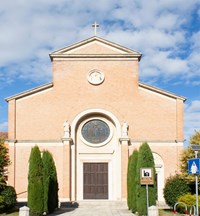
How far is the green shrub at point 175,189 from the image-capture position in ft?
90.0

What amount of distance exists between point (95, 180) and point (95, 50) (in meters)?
10.2

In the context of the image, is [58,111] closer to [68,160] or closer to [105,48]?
[68,160]

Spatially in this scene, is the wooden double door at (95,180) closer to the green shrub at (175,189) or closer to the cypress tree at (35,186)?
the green shrub at (175,189)

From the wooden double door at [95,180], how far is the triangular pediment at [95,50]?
8.62 meters

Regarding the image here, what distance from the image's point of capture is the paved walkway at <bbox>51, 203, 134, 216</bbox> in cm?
2681

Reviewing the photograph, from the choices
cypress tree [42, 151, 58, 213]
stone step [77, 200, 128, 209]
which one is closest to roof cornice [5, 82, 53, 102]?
A: cypress tree [42, 151, 58, 213]

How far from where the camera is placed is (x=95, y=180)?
1369 inches

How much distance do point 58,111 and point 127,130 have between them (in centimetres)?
549

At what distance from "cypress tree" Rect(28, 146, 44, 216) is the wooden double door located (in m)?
9.79

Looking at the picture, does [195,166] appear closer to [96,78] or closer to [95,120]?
[95,120]

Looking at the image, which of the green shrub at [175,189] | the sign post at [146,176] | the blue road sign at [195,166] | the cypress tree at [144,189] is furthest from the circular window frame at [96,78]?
the blue road sign at [195,166]

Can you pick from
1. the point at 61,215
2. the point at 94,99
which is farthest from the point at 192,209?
the point at 94,99

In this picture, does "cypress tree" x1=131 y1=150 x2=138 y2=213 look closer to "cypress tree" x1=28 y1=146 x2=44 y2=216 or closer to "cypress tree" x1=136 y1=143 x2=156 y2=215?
"cypress tree" x1=136 y1=143 x2=156 y2=215

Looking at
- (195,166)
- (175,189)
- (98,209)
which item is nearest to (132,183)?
(175,189)
